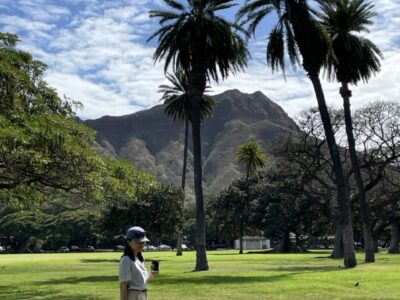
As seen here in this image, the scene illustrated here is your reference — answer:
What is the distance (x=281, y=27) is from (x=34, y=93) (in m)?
18.3

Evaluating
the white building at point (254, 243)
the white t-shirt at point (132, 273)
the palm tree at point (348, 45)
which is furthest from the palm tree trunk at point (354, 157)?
the white building at point (254, 243)

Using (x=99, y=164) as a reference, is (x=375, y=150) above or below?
above

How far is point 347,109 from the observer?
1425 inches

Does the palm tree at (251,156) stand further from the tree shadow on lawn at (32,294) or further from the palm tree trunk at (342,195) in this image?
the tree shadow on lawn at (32,294)

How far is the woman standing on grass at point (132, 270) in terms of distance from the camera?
23.1 feet

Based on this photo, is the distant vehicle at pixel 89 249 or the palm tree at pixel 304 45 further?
the distant vehicle at pixel 89 249

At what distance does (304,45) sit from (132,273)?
25.4m

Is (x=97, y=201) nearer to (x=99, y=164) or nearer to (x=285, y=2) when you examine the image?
(x=99, y=164)

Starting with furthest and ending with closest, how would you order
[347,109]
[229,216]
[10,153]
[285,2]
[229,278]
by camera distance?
1. [229,216]
2. [347,109]
3. [285,2]
4. [229,278]
5. [10,153]

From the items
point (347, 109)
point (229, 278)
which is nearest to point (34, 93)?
point (229, 278)

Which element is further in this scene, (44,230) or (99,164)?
(44,230)

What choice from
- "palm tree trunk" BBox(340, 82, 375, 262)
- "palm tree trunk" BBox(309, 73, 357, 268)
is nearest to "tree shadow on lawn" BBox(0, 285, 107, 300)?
"palm tree trunk" BBox(309, 73, 357, 268)

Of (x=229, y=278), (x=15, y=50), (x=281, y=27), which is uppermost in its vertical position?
(x=281, y=27)

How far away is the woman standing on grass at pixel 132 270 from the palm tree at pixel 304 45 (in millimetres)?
24638
